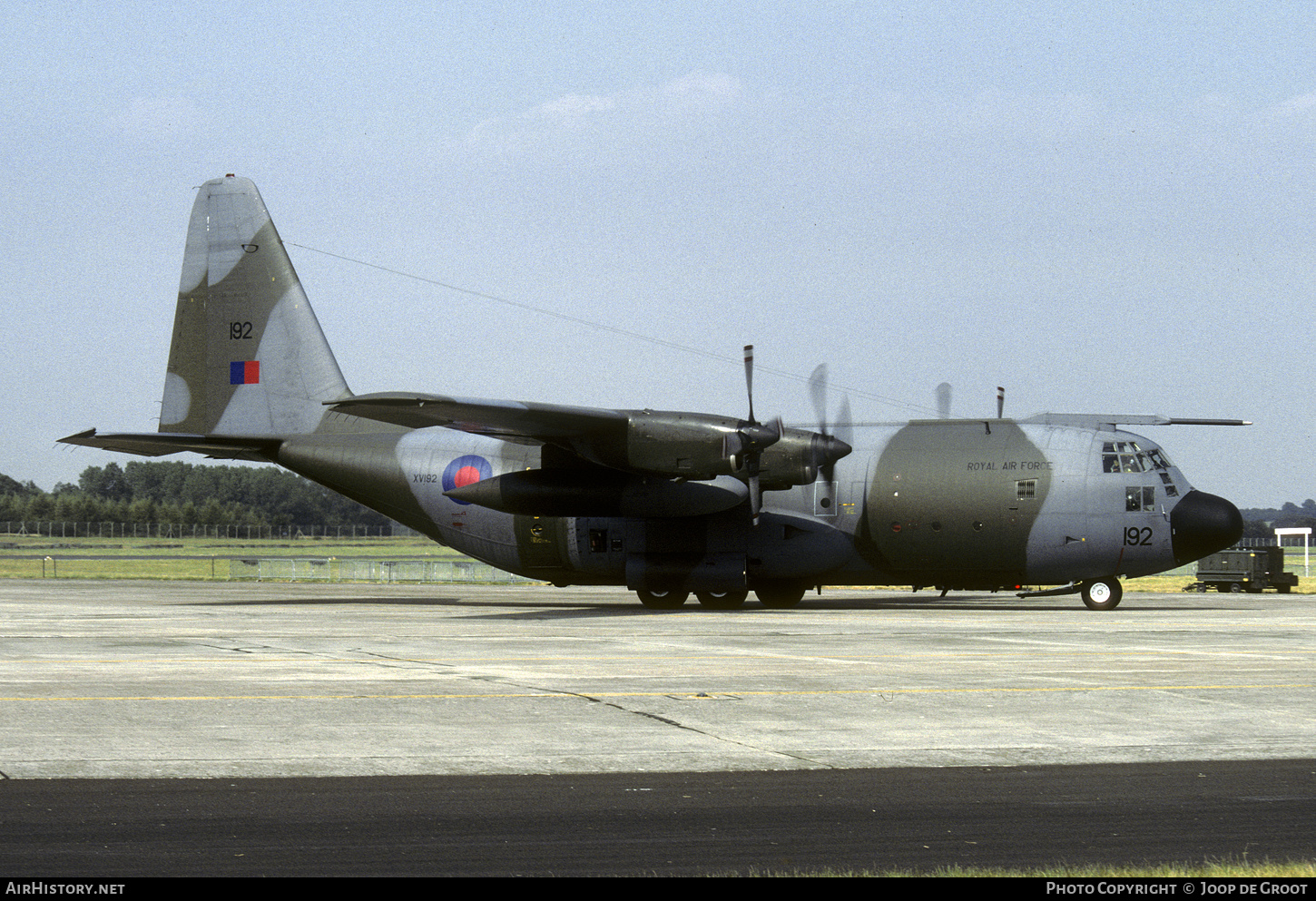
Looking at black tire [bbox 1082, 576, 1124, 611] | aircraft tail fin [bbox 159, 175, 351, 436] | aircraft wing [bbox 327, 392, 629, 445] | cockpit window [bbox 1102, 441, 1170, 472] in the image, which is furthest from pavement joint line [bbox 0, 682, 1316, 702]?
aircraft tail fin [bbox 159, 175, 351, 436]

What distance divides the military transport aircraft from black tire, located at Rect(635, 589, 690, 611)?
6 cm

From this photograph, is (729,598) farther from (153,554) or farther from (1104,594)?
(153,554)

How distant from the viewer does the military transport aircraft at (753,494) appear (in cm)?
3005

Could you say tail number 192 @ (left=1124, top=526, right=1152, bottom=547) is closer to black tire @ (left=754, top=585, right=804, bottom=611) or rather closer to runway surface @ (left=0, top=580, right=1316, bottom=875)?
runway surface @ (left=0, top=580, right=1316, bottom=875)

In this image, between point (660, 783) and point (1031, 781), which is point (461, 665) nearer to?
point (660, 783)

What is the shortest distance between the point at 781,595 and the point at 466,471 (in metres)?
9.13

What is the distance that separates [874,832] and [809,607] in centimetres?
2734

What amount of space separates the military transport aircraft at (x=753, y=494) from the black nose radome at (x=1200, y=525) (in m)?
0.04

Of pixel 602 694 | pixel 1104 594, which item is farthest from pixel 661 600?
pixel 602 694

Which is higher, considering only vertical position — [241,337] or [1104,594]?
[241,337]

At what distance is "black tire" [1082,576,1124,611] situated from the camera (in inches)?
1262

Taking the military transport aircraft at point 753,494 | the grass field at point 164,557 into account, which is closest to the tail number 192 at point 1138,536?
the military transport aircraft at point 753,494

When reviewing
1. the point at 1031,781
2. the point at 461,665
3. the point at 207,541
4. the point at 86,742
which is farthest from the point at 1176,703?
the point at 207,541

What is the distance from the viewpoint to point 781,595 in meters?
34.3
